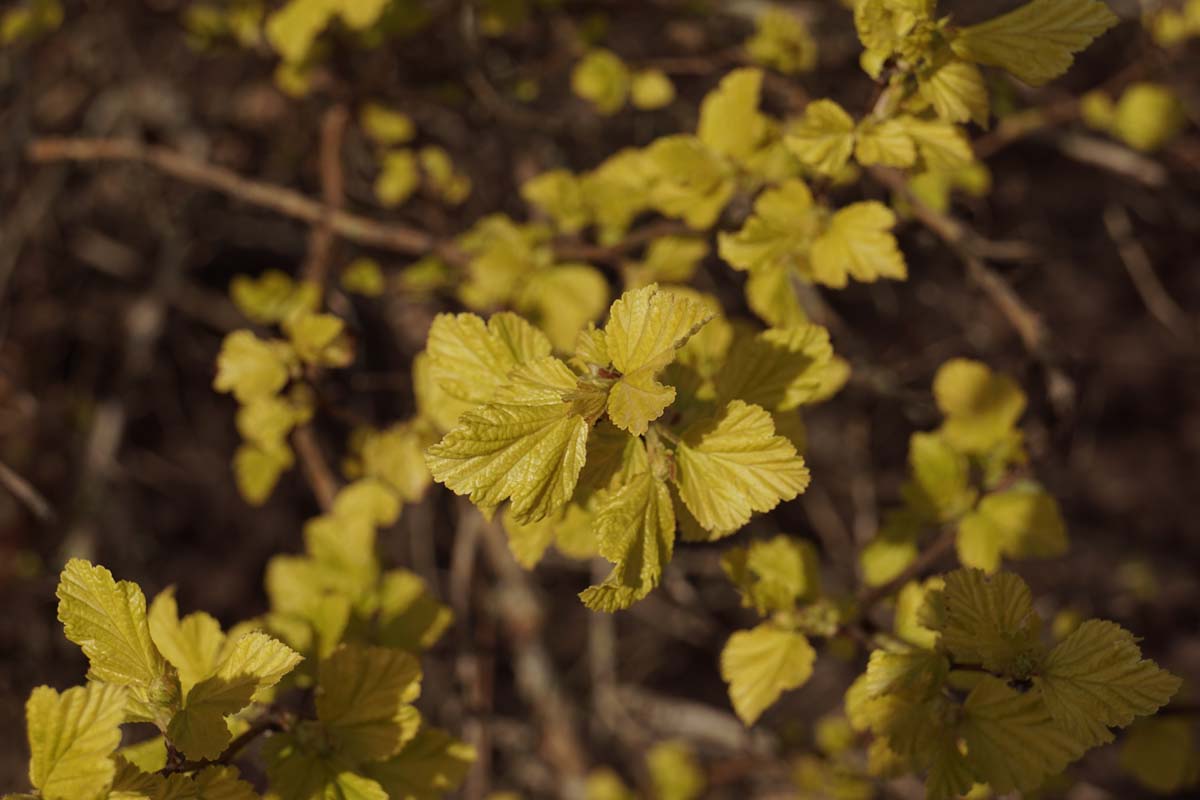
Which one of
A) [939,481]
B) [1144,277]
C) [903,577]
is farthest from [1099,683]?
[1144,277]

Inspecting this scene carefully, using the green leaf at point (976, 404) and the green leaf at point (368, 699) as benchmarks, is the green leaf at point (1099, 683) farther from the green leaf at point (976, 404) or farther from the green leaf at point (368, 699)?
the green leaf at point (368, 699)

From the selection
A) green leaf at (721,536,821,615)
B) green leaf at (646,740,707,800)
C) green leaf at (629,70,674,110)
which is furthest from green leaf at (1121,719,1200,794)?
green leaf at (629,70,674,110)

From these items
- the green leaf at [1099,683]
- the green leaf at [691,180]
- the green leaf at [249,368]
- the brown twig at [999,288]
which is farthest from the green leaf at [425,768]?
the brown twig at [999,288]

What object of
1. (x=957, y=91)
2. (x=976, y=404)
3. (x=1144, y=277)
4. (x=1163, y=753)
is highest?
(x=957, y=91)

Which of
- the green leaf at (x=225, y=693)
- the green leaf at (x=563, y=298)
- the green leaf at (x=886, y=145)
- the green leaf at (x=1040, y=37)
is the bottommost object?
the green leaf at (x=563, y=298)

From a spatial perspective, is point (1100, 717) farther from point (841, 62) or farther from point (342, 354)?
point (841, 62)

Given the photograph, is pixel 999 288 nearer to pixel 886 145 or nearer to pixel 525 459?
pixel 886 145

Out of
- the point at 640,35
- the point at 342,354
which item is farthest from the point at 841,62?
the point at 342,354
